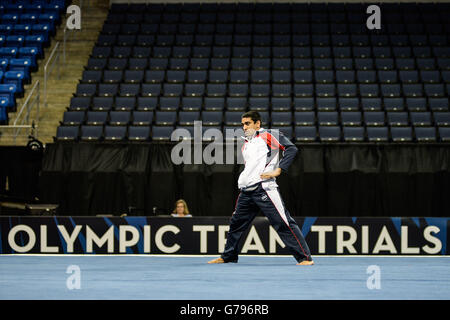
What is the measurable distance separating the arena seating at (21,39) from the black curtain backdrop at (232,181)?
329 centimetres

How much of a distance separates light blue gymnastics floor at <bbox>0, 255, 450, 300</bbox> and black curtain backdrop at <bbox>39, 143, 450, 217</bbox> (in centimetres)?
393

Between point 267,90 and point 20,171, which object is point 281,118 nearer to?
point 267,90

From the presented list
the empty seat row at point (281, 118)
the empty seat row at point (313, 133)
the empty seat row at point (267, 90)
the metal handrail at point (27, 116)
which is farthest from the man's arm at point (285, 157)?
the metal handrail at point (27, 116)

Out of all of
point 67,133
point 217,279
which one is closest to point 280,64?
point 67,133

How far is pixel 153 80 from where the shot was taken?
15.8 m

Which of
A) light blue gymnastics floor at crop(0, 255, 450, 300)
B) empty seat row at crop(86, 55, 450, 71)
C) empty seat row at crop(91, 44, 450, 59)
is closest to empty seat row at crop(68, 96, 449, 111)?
empty seat row at crop(86, 55, 450, 71)

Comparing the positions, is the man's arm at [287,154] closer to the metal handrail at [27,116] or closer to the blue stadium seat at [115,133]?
the blue stadium seat at [115,133]

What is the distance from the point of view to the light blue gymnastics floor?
462cm

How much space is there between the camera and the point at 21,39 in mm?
18172

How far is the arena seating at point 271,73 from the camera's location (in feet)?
45.8

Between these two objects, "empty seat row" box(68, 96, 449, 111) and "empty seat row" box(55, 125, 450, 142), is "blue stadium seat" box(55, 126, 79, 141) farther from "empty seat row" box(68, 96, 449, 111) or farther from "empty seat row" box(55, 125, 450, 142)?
"empty seat row" box(68, 96, 449, 111)
